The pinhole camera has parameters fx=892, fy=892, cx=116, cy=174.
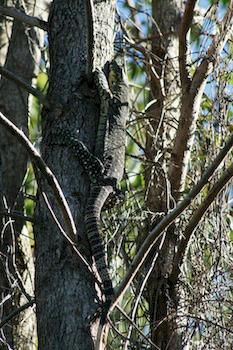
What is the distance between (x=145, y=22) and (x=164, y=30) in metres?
1.05

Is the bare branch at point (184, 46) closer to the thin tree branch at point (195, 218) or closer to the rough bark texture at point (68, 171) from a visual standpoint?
the rough bark texture at point (68, 171)

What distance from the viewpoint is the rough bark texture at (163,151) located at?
5.41 metres

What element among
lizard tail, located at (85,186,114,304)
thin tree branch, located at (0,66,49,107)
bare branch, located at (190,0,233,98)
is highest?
bare branch, located at (190,0,233,98)

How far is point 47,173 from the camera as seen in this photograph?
12.9ft

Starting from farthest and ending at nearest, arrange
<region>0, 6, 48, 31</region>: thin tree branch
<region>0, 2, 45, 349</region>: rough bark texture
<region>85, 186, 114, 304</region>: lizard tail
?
<region>0, 2, 45, 349</region>: rough bark texture
<region>0, 6, 48, 31</region>: thin tree branch
<region>85, 186, 114, 304</region>: lizard tail

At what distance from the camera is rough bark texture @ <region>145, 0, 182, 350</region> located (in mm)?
5414

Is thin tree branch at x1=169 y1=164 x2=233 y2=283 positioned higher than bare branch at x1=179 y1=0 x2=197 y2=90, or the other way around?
bare branch at x1=179 y1=0 x2=197 y2=90

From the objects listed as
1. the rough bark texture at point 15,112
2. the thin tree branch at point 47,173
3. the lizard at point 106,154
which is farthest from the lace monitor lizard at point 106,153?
the rough bark texture at point 15,112

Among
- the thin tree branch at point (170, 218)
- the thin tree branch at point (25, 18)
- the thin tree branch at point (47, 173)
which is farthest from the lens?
the thin tree branch at point (25, 18)

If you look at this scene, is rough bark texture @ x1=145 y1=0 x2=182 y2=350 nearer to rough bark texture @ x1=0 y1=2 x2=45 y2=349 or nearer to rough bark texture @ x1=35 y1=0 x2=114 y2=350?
rough bark texture @ x1=35 y1=0 x2=114 y2=350

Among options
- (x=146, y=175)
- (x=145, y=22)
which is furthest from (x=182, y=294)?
(x=145, y=22)

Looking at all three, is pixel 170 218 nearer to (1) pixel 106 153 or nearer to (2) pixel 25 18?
(1) pixel 106 153

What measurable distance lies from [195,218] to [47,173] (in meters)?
1.07

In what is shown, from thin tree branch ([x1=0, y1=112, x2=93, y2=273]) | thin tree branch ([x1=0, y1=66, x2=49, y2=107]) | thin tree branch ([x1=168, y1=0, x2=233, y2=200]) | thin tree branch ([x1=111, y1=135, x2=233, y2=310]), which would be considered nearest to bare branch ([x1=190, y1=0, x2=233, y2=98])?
thin tree branch ([x1=168, y1=0, x2=233, y2=200])
